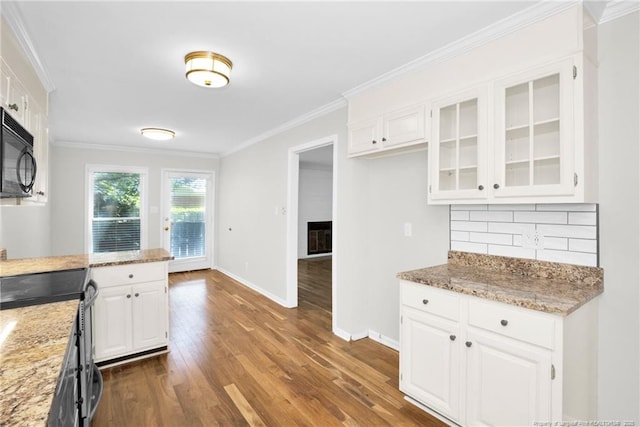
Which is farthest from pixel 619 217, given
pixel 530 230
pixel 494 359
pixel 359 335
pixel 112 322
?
pixel 112 322

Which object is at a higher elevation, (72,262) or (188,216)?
(188,216)

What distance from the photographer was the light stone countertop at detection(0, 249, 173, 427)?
0.69 m

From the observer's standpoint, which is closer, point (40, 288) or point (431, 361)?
point (40, 288)

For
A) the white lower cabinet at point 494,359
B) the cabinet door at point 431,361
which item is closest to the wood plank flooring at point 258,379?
the cabinet door at point 431,361

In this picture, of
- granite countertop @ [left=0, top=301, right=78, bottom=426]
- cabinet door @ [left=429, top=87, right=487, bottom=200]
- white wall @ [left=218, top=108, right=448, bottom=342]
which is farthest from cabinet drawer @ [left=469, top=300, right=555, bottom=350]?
granite countertop @ [left=0, top=301, right=78, bottom=426]

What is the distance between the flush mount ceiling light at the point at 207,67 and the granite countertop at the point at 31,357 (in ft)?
5.52

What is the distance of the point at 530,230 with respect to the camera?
2039 mm

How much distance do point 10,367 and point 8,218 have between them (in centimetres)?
306

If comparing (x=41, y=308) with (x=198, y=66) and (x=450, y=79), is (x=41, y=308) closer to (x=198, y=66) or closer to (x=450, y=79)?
(x=198, y=66)

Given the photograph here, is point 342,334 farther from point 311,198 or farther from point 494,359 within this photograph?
point 311,198

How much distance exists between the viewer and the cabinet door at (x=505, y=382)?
148cm

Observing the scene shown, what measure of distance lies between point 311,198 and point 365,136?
5.55 metres

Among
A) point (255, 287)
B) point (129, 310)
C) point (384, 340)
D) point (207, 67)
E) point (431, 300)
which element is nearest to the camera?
point (431, 300)

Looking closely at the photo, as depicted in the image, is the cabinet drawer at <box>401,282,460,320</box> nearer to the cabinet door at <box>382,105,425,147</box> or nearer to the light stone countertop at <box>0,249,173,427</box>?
the cabinet door at <box>382,105,425,147</box>
